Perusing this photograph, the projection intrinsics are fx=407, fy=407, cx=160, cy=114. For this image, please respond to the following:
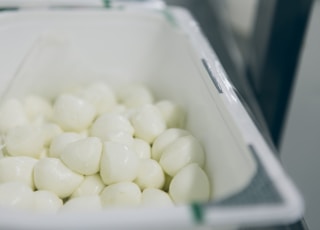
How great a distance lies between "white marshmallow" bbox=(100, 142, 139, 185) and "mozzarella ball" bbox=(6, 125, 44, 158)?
145mm

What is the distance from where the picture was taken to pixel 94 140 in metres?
0.67

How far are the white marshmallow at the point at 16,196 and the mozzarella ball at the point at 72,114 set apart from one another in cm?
22

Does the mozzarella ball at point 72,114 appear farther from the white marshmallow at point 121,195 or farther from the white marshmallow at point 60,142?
the white marshmallow at point 121,195

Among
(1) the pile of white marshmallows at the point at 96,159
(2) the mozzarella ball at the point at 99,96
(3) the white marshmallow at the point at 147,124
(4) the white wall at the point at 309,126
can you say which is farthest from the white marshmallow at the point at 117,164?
(4) the white wall at the point at 309,126

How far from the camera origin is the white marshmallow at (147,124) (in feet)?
2.56

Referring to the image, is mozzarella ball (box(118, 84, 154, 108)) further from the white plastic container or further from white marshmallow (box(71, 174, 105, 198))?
white marshmallow (box(71, 174, 105, 198))

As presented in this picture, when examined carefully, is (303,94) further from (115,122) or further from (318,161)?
(115,122)

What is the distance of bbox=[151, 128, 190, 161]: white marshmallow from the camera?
0.74 metres

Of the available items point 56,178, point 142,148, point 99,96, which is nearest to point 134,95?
point 99,96

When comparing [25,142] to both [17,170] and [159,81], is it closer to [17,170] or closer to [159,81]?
[17,170]

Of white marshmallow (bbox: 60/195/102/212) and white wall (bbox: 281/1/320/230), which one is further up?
white marshmallow (bbox: 60/195/102/212)

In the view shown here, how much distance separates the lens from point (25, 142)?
72cm

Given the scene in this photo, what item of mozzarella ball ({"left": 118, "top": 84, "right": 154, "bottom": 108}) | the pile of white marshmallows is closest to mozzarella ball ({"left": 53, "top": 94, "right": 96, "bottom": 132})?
Result: the pile of white marshmallows

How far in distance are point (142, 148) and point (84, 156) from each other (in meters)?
0.13
